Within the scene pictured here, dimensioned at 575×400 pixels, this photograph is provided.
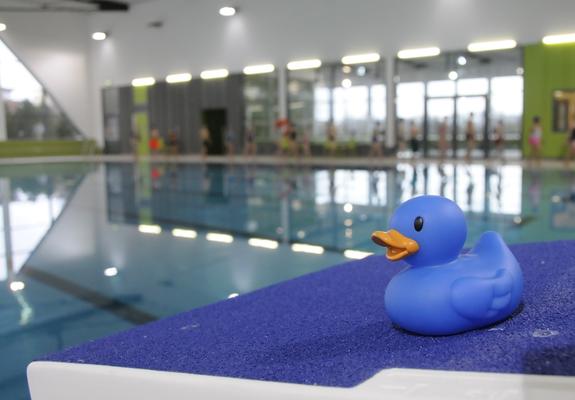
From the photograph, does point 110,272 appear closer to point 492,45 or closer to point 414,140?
point 414,140

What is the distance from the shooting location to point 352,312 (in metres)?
3.50

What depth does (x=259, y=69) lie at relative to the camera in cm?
2433

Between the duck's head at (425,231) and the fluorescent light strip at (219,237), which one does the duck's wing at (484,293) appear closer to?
the duck's head at (425,231)

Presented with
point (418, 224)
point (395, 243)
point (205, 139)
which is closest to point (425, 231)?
point (418, 224)

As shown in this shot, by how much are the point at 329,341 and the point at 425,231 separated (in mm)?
715

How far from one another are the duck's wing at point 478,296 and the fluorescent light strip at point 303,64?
68.2 feet

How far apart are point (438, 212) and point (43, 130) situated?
29865 millimetres

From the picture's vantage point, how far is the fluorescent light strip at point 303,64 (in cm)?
2292

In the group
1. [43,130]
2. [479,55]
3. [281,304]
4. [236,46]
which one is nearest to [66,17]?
[43,130]

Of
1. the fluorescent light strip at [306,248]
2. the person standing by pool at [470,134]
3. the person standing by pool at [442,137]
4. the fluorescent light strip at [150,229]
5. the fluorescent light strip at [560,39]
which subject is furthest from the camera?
the person standing by pool at [442,137]

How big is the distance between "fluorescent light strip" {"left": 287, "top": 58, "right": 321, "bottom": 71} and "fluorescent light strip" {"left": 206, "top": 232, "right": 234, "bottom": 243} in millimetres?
16862

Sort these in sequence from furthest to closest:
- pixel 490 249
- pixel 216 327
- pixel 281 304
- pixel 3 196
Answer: pixel 3 196 → pixel 281 304 → pixel 216 327 → pixel 490 249

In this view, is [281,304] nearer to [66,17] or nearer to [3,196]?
[3,196]

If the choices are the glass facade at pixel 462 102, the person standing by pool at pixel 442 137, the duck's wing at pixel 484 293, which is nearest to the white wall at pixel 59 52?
the glass facade at pixel 462 102
